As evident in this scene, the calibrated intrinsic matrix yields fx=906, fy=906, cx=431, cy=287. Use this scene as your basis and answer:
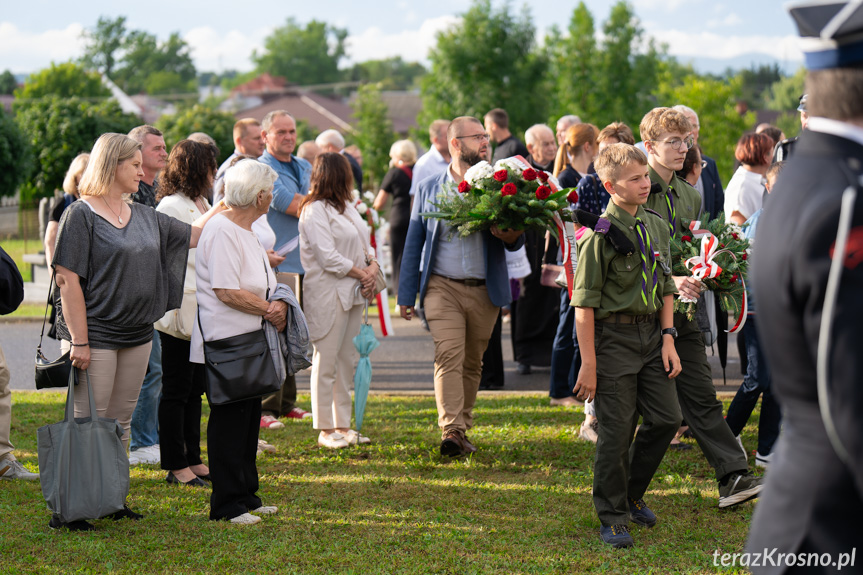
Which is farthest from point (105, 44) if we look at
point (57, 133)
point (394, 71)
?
point (57, 133)

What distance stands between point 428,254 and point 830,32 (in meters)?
4.83

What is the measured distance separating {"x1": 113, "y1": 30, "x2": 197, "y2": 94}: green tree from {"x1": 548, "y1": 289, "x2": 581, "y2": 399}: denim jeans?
123 meters

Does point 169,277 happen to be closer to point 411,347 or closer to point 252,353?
point 252,353

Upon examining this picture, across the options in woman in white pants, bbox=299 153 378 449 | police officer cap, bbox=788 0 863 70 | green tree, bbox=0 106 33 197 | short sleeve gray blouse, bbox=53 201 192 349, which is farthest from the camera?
green tree, bbox=0 106 33 197

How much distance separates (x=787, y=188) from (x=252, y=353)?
12.2 ft

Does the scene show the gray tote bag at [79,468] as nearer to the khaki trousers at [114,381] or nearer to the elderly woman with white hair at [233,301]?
the khaki trousers at [114,381]

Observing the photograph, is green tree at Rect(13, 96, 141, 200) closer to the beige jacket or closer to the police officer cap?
the beige jacket

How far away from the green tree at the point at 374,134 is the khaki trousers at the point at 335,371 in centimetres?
4387

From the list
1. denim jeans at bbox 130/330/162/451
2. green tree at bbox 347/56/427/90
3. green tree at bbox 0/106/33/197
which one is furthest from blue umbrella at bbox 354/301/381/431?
green tree at bbox 347/56/427/90

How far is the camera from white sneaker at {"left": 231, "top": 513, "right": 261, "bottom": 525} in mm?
5172

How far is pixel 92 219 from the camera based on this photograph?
5.02 m

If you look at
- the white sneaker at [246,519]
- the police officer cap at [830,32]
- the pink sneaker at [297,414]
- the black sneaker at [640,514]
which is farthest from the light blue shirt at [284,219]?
the police officer cap at [830,32]

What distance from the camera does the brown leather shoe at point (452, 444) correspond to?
6.45 metres

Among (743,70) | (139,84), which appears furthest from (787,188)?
(743,70)
